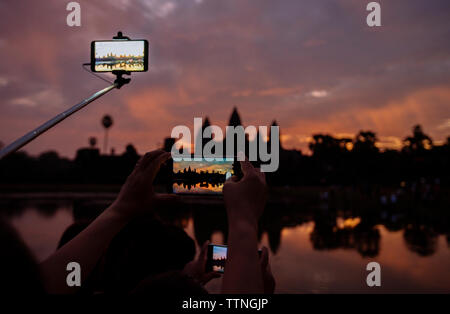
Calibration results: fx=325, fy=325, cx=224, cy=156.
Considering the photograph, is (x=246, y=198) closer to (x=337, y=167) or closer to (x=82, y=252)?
(x=82, y=252)

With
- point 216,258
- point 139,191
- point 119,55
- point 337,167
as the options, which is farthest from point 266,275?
point 337,167

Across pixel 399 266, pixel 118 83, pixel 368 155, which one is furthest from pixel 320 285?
pixel 368 155

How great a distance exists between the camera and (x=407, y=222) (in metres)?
19.7

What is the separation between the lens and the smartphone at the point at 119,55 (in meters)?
3.19

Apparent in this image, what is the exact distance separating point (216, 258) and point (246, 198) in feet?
3.09

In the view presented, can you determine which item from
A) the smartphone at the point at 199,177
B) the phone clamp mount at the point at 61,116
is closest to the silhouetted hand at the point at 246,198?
the smartphone at the point at 199,177

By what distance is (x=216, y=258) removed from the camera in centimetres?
187

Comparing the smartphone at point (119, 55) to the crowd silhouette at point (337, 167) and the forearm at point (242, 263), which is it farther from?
the crowd silhouette at point (337, 167)

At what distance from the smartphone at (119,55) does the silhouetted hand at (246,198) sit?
2.49 metres

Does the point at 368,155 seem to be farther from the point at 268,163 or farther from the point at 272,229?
the point at 268,163

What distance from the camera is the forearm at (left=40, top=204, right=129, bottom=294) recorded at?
1.08 m

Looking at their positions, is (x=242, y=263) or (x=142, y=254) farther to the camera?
(x=142, y=254)

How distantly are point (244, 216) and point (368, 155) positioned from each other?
76.6 m

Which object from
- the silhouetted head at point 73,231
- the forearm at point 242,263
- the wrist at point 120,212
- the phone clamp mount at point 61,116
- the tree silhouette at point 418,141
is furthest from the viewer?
the tree silhouette at point 418,141
